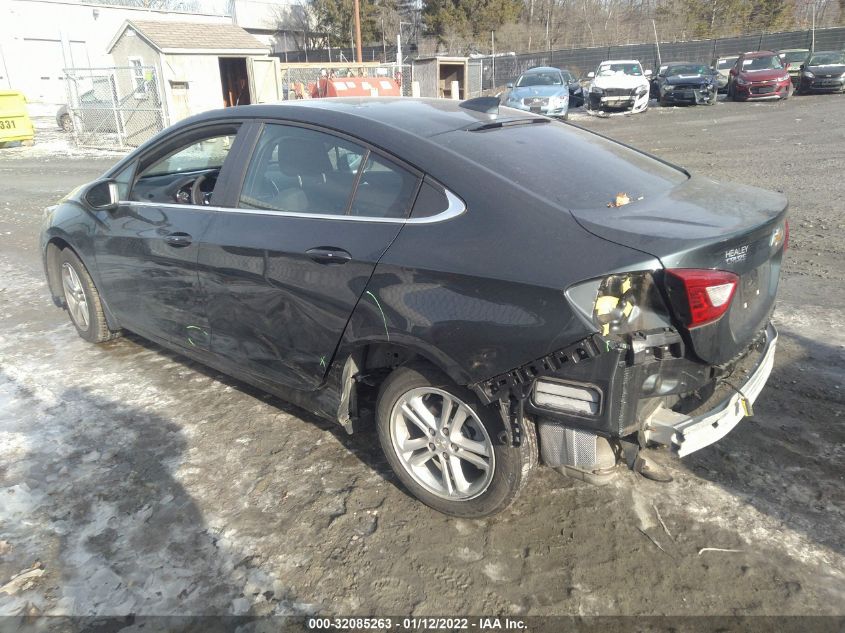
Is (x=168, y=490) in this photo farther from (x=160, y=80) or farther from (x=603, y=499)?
(x=160, y=80)

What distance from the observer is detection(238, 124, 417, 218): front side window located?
114 inches

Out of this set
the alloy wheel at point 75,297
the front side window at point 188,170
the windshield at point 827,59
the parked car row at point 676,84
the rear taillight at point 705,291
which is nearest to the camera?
the rear taillight at point 705,291

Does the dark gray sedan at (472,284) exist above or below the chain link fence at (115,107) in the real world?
below

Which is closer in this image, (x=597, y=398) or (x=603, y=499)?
→ (x=597, y=398)

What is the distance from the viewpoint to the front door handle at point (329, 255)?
2.89 metres

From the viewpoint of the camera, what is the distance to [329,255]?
2.93 m

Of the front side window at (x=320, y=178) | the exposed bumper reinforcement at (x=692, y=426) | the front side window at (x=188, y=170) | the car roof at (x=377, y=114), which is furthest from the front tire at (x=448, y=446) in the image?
the front side window at (x=188, y=170)

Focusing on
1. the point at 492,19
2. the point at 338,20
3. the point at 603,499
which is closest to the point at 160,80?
the point at 603,499

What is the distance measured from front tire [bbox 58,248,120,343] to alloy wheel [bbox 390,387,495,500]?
292cm

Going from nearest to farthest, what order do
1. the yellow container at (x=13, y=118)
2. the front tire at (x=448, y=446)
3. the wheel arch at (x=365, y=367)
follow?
the front tire at (x=448, y=446), the wheel arch at (x=365, y=367), the yellow container at (x=13, y=118)

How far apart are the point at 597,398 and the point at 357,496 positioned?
53.1 inches

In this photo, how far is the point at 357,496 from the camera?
3119mm

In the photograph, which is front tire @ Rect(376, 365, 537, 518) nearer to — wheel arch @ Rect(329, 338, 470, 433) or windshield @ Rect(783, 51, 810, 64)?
wheel arch @ Rect(329, 338, 470, 433)

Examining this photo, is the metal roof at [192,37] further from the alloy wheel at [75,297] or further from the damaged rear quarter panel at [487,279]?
the damaged rear quarter panel at [487,279]
